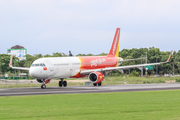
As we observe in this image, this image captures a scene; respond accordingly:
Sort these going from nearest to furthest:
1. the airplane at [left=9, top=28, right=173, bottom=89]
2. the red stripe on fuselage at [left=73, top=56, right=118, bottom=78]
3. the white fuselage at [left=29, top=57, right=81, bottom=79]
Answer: the white fuselage at [left=29, top=57, right=81, bottom=79], the airplane at [left=9, top=28, right=173, bottom=89], the red stripe on fuselage at [left=73, top=56, right=118, bottom=78]

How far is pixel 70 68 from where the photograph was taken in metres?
53.4

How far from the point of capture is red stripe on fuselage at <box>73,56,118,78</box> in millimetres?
56781

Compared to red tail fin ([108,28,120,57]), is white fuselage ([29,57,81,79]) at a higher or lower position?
lower

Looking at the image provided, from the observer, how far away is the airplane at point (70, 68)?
159 ft

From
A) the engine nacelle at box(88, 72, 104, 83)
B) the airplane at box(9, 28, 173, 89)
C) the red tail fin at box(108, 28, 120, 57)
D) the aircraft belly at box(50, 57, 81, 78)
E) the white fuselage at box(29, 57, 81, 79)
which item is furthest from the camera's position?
the red tail fin at box(108, 28, 120, 57)

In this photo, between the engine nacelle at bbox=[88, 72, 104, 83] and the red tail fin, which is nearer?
the engine nacelle at bbox=[88, 72, 104, 83]

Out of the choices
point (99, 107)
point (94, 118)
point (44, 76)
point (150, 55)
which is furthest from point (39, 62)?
point (150, 55)

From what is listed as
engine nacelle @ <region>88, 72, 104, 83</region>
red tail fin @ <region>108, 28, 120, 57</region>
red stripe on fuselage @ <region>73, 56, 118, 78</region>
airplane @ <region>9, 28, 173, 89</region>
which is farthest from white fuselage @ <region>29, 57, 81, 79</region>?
red tail fin @ <region>108, 28, 120, 57</region>

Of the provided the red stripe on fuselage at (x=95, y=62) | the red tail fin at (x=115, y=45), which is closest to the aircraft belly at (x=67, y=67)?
the red stripe on fuselage at (x=95, y=62)

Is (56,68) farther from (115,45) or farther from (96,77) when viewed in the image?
(115,45)

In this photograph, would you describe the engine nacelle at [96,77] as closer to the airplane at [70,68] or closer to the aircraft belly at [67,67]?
the airplane at [70,68]

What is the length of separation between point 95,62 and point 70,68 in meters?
6.69

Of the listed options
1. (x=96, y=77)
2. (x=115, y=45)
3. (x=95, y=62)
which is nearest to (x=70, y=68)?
(x=96, y=77)

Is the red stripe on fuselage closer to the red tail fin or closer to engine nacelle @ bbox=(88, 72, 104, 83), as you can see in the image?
the red tail fin
